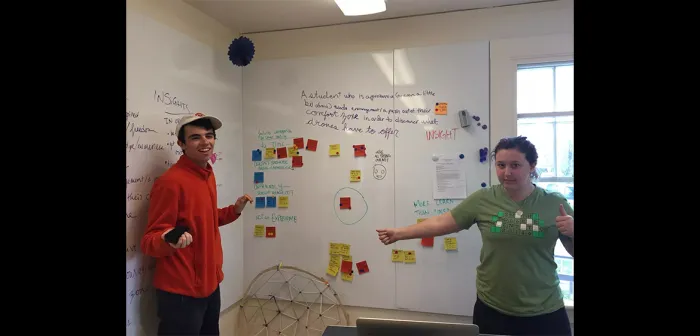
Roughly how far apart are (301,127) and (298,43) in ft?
1.84

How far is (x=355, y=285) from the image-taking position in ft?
7.86

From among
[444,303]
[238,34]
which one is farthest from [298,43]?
[444,303]

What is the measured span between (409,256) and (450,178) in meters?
0.52

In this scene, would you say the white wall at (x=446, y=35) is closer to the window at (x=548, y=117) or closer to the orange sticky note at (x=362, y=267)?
the window at (x=548, y=117)

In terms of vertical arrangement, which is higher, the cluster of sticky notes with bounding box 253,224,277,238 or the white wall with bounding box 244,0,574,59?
the white wall with bounding box 244,0,574,59

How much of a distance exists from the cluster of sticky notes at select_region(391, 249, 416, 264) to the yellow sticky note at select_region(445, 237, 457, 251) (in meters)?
0.20

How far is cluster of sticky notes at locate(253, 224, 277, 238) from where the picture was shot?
255 centimetres

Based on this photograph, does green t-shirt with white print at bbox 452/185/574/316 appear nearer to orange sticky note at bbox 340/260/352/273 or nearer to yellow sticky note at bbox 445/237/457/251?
yellow sticky note at bbox 445/237/457/251

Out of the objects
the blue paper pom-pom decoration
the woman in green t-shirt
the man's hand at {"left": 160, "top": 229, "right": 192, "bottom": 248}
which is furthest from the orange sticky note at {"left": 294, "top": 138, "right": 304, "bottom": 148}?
the woman in green t-shirt

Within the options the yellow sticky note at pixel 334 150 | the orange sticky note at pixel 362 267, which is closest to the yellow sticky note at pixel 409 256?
the orange sticky note at pixel 362 267

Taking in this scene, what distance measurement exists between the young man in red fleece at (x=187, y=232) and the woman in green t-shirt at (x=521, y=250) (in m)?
1.28

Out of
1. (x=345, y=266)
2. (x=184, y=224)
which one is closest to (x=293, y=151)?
(x=345, y=266)
